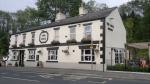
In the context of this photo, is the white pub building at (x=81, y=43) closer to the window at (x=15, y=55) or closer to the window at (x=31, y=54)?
the window at (x=31, y=54)

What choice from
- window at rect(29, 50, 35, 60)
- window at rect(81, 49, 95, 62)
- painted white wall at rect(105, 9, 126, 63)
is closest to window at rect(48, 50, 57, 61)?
window at rect(29, 50, 35, 60)

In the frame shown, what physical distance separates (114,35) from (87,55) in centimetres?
427

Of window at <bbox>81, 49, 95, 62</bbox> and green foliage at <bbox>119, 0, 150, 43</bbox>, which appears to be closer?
window at <bbox>81, 49, 95, 62</bbox>

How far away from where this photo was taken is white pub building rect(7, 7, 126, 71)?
97.5 ft

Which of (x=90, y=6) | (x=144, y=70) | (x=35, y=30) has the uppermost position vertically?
(x=90, y=6)

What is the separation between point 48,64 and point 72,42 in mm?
5472

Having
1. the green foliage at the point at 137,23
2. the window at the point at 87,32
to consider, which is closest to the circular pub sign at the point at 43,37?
the window at the point at 87,32

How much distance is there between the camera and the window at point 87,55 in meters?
30.2

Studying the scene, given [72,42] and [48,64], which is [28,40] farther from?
[72,42]

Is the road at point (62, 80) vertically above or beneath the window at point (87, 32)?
beneath

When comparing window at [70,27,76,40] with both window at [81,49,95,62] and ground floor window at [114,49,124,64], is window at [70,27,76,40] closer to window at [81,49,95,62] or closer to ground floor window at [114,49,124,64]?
window at [81,49,95,62]

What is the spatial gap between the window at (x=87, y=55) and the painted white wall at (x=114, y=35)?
1684 millimetres

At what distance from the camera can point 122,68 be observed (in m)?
27.0

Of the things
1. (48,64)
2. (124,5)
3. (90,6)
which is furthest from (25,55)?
(124,5)
